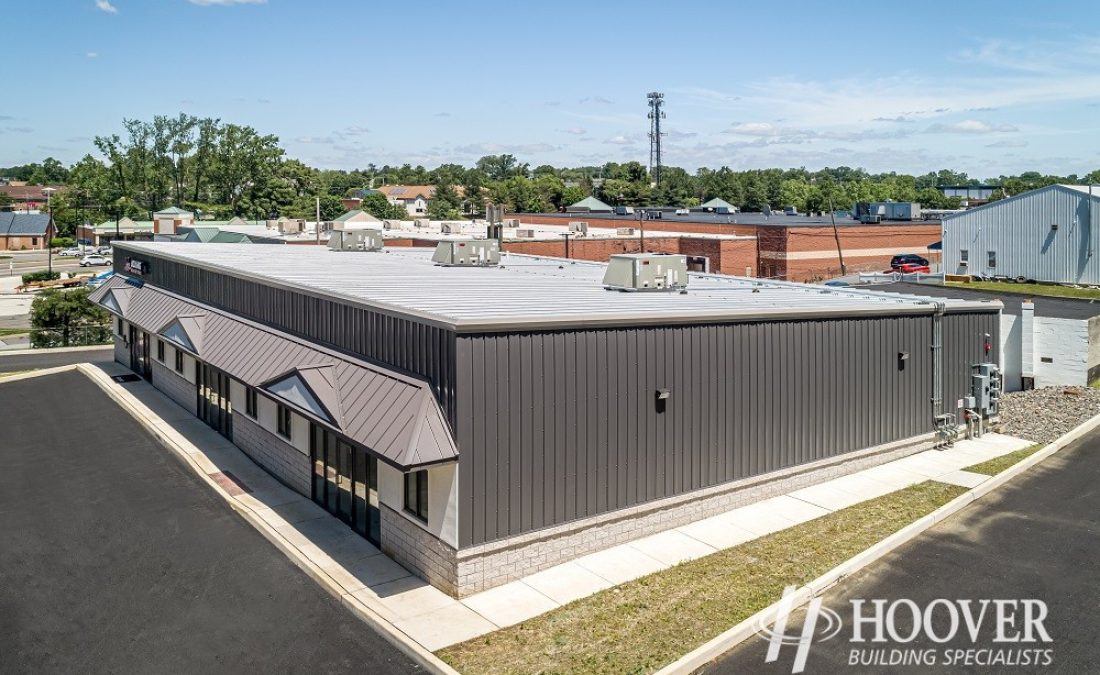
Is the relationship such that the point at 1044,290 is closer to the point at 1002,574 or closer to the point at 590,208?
the point at 1002,574

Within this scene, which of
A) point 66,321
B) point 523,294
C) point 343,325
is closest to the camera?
point 343,325

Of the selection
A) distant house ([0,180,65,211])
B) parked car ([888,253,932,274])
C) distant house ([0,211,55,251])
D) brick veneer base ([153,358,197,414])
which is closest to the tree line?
distant house ([0,211,55,251])

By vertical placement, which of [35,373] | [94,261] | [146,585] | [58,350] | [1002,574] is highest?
[94,261]

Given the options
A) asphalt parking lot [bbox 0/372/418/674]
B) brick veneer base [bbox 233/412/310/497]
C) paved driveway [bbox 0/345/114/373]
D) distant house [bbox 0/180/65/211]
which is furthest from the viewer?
distant house [bbox 0/180/65/211]

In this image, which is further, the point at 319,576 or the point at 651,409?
the point at 651,409

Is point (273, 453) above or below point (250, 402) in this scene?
below

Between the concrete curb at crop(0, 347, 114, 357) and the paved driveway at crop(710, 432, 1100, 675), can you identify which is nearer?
the paved driveway at crop(710, 432, 1100, 675)

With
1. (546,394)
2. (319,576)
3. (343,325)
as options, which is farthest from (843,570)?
(343,325)

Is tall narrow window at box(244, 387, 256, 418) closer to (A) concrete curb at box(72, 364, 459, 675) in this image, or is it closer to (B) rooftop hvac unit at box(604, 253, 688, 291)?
(A) concrete curb at box(72, 364, 459, 675)
